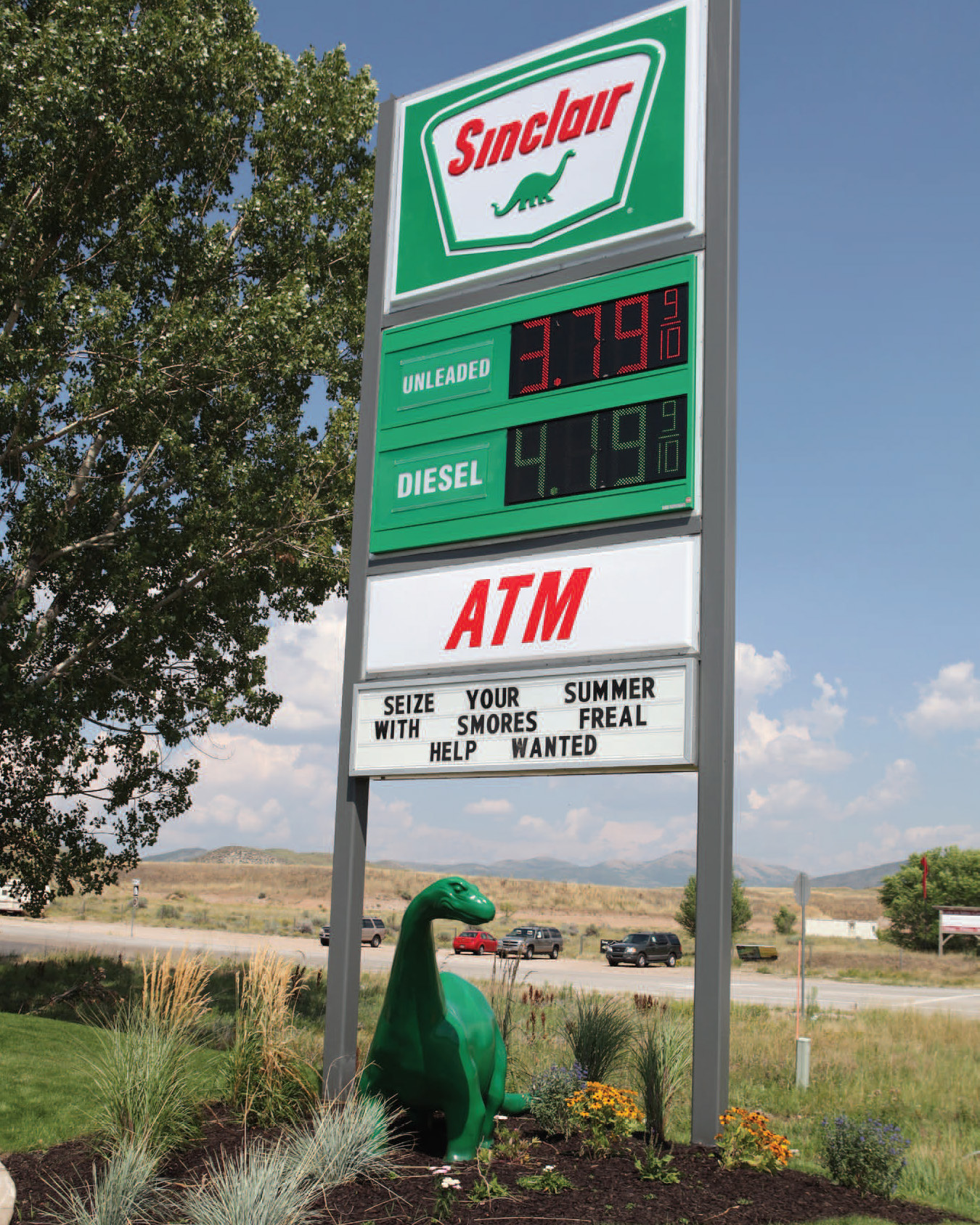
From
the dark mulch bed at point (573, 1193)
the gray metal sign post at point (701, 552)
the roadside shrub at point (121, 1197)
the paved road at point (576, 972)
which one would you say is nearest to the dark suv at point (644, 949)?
the paved road at point (576, 972)

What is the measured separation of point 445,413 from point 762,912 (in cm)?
10828

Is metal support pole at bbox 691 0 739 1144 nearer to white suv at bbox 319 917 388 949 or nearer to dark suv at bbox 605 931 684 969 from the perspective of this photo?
dark suv at bbox 605 931 684 969

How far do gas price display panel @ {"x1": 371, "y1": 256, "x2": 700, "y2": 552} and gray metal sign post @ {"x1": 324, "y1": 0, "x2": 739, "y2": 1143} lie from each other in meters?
0.13

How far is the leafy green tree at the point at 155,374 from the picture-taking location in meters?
15.2

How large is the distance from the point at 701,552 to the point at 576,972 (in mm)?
28976

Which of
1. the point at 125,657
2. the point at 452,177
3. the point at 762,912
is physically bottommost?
the point at 762,912

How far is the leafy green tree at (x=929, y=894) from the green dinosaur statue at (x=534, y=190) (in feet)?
182

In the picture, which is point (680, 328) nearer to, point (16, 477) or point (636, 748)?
point (636, 748)

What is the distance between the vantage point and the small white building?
7331cm

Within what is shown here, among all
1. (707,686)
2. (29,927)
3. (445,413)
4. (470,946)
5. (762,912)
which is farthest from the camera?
(762,912)

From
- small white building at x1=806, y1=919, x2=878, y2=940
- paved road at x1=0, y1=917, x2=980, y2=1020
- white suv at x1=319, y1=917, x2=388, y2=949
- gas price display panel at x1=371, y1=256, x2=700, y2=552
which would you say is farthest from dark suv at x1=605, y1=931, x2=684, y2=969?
small white building at x1=806, y1=919, x2=878, y2=940

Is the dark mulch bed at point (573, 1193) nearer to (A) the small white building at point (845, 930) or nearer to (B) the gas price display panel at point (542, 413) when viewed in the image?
(B) the gas price display panel at point (542, 413)

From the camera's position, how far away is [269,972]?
821 centimetres

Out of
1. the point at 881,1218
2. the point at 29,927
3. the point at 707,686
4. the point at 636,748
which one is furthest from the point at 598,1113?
the point at 29,927
